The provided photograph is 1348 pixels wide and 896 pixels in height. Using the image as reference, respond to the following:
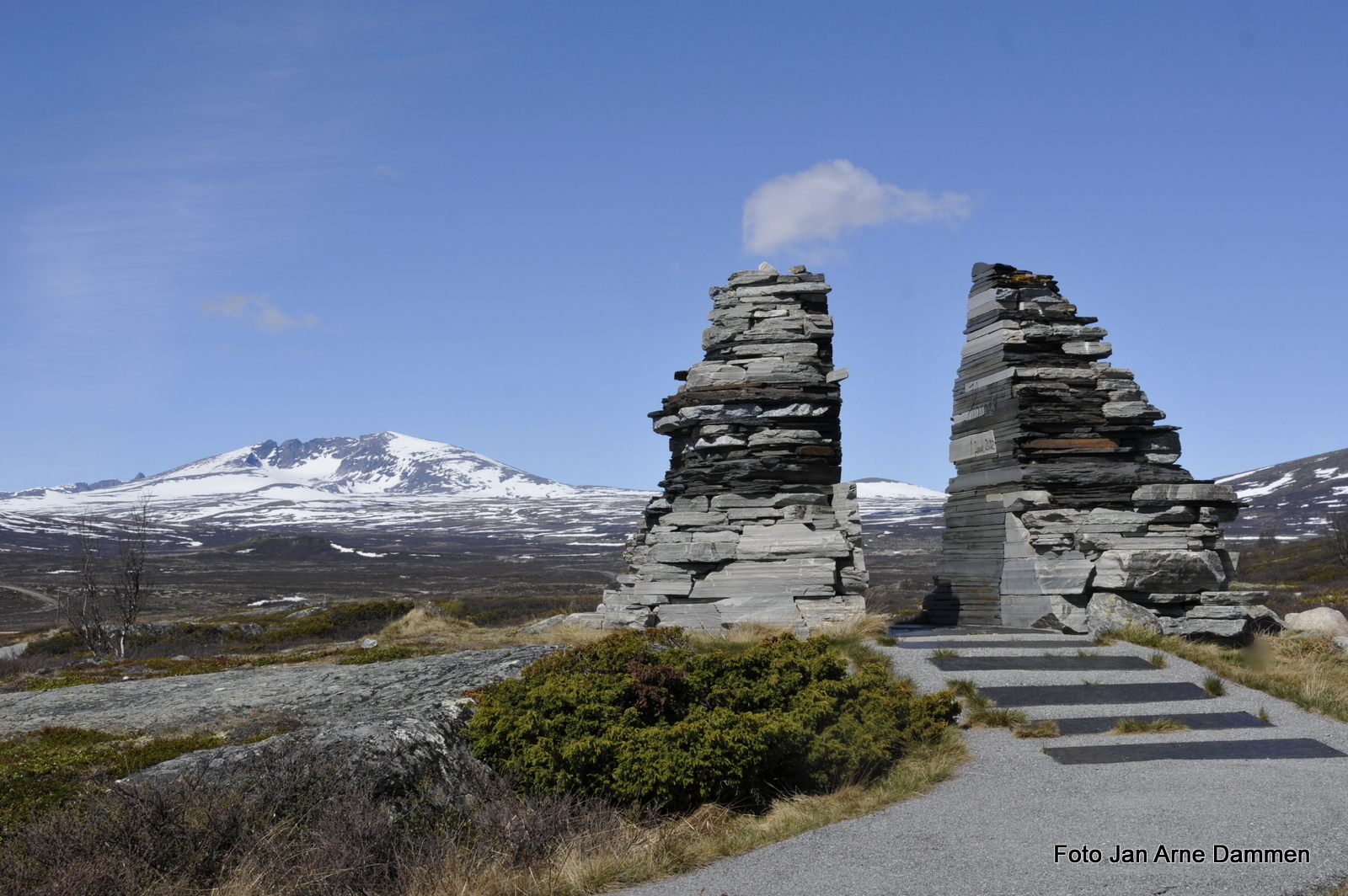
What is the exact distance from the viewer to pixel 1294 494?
521ft

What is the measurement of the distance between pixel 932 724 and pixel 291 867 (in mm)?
5516

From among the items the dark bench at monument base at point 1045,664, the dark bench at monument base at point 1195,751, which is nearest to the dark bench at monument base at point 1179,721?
→ the dark bench at monument base at point 1195,751

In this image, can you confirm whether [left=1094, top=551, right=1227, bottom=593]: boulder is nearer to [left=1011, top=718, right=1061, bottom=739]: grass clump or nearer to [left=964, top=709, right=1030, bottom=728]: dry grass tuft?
[left=964, top=709, right=1030, bottom=728]: dry grass tuft

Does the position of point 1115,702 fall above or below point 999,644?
below

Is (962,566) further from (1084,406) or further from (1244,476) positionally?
(1244,476)

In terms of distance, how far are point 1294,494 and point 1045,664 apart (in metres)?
176

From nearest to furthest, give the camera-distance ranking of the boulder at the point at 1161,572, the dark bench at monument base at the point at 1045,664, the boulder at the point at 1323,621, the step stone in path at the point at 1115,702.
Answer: the step stone in path at the point at 1115,702
the dark bench at monument base at the point at 1045,664
the boulder at the point at 1161,572
the boulder at the point at 1323,621

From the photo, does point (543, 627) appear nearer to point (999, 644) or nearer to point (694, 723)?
point (999, 644)

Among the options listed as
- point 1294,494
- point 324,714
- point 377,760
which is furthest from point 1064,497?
point 1294,494

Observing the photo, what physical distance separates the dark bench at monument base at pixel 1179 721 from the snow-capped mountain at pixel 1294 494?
385ft

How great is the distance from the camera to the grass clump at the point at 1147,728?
9.17 meters

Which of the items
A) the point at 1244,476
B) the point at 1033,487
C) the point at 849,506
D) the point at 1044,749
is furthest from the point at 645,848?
A: the point at 1244,476

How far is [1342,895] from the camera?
5.38 meters

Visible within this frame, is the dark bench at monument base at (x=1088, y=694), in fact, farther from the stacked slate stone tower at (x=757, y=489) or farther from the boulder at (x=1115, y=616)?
the stacked slate stone tower at (x=757, y=489)
